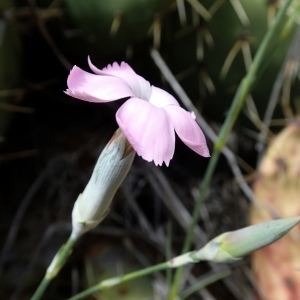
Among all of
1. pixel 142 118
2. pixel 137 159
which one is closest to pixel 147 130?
pixel 142 118

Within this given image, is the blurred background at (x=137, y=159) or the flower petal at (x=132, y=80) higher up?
the flower petal at (x=132, y=80)

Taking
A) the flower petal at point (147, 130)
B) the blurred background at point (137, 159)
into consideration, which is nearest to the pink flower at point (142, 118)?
the flower petal at point (147, 130)

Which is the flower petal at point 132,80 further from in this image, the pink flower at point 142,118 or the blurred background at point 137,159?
the blurred background at point 137,159

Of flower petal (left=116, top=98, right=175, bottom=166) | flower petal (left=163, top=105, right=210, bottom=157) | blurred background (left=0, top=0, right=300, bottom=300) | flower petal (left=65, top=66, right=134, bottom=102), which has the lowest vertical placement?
blurred background (left=0, top=0, right=300, bottom=300)

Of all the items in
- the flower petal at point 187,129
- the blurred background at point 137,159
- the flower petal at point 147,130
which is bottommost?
the blurred background at point 137,159

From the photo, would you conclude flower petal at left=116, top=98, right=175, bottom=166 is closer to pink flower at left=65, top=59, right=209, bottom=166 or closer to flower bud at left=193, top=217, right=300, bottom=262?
pink flower at left=65, top=59, right=209, bottom=166

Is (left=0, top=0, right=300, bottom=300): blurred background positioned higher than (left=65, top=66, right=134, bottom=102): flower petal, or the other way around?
(left=65, top=66, right=134, bottom=102): flower petal

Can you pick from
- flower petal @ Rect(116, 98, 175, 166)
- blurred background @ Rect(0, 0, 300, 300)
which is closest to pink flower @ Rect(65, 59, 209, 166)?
flower petal @ Rect(116, 98, 175, 166)

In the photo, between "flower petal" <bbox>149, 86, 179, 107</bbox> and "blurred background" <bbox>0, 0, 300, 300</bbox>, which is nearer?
"flower petal" <bbox>149, 86, 179, 107</bbox>
